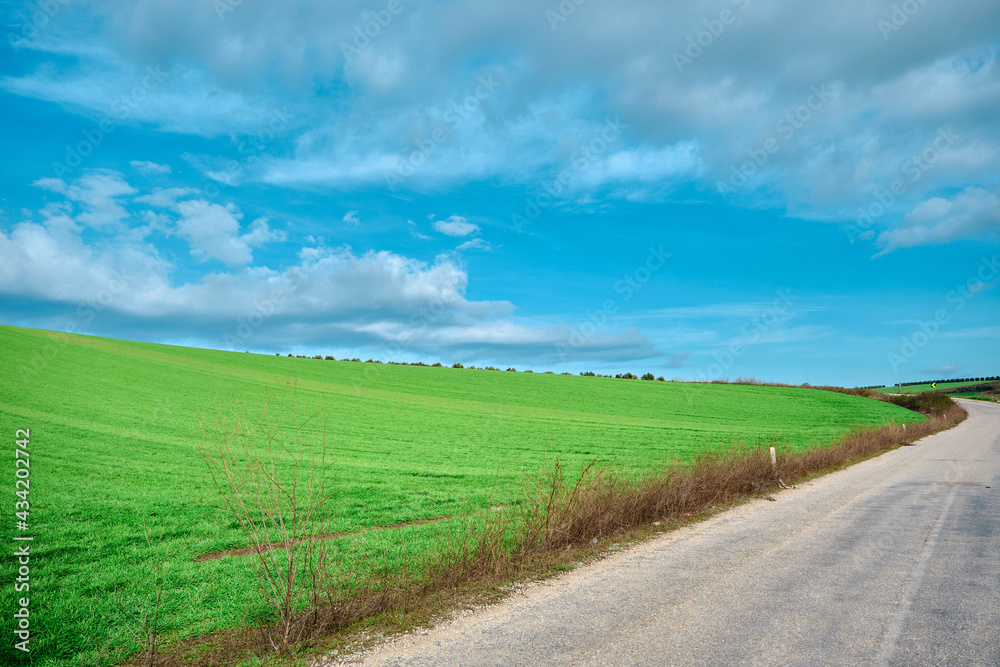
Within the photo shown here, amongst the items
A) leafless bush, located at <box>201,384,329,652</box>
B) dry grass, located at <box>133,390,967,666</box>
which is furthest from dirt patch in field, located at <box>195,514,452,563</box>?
dry grass, located at <box>133,390,967,666</box>

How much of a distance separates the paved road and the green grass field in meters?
2.72

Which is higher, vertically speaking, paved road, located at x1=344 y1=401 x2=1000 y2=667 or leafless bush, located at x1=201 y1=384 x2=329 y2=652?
leafless bush, located at x1=201 y1=384 x2=329 y2=652

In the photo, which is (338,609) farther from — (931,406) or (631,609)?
(931,406)

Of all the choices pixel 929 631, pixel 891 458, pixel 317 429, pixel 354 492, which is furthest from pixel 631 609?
pixel 891 458

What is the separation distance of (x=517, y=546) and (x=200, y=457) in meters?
12.2

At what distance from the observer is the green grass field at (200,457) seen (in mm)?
6574

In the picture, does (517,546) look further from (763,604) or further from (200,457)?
(200,457)

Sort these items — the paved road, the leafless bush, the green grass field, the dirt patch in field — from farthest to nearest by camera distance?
the dirt patch in field < the green grass field < the leafless bush < the paved road

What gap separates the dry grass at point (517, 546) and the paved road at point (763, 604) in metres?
0.50

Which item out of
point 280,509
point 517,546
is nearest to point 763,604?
point 517,546

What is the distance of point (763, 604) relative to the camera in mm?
5938

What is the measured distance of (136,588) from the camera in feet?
21.8

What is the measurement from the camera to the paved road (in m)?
4.76

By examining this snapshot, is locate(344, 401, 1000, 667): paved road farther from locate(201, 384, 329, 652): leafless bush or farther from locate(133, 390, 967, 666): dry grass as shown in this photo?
locate(201, 384, 329, 652): leafless bush
